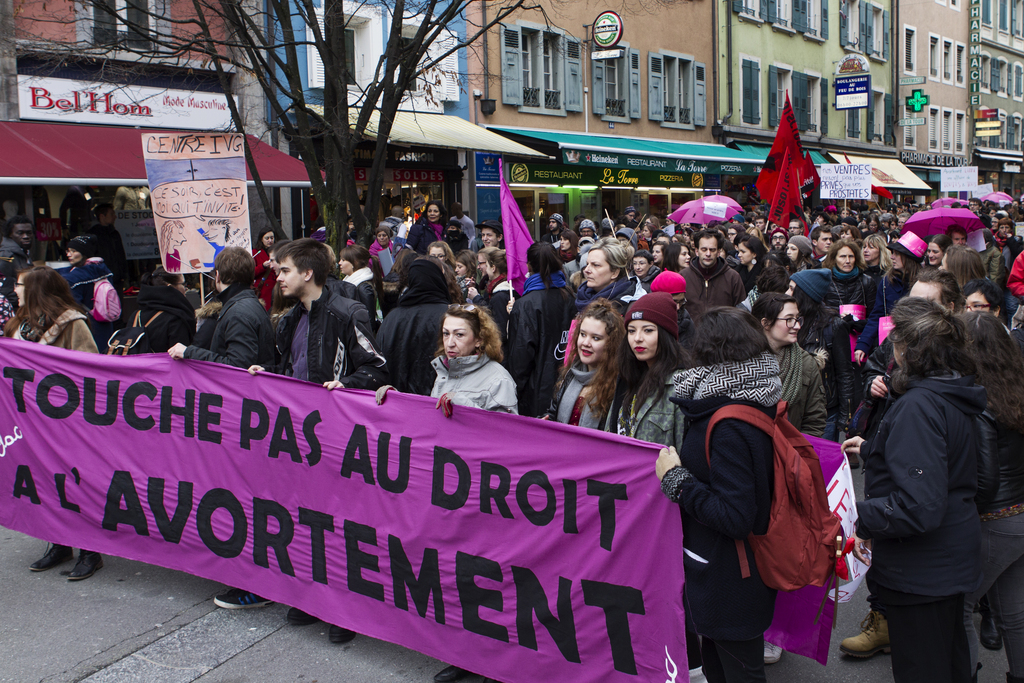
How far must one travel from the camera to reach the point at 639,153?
2120cm

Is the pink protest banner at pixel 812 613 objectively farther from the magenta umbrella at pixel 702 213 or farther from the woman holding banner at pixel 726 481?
the magenta umbrella at pixel 702 213

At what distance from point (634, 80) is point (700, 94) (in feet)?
11.0

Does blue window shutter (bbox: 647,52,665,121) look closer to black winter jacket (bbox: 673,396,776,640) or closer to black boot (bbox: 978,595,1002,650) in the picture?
black boot (bbox: 978,595,1002,650)

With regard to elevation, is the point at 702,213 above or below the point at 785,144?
below

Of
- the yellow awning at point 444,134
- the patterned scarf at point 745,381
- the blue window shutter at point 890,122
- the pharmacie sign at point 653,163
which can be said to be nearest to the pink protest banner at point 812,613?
the patterned scarf at point 745,381

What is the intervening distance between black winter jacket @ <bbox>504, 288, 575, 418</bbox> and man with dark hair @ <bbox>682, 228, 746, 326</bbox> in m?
1.86

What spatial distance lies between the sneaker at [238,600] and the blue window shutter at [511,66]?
16.6 metres

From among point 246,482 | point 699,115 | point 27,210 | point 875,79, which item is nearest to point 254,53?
point 27,210

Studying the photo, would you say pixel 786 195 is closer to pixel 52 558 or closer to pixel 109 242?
pixel 109 242

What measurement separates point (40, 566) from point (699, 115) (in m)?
23.8

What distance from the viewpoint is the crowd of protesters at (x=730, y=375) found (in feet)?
9.61

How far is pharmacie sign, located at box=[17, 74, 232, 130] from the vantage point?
12.6 meters

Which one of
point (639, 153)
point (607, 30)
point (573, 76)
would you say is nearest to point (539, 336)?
point (639, 153)

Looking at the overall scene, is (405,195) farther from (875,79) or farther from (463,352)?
(875,79)
